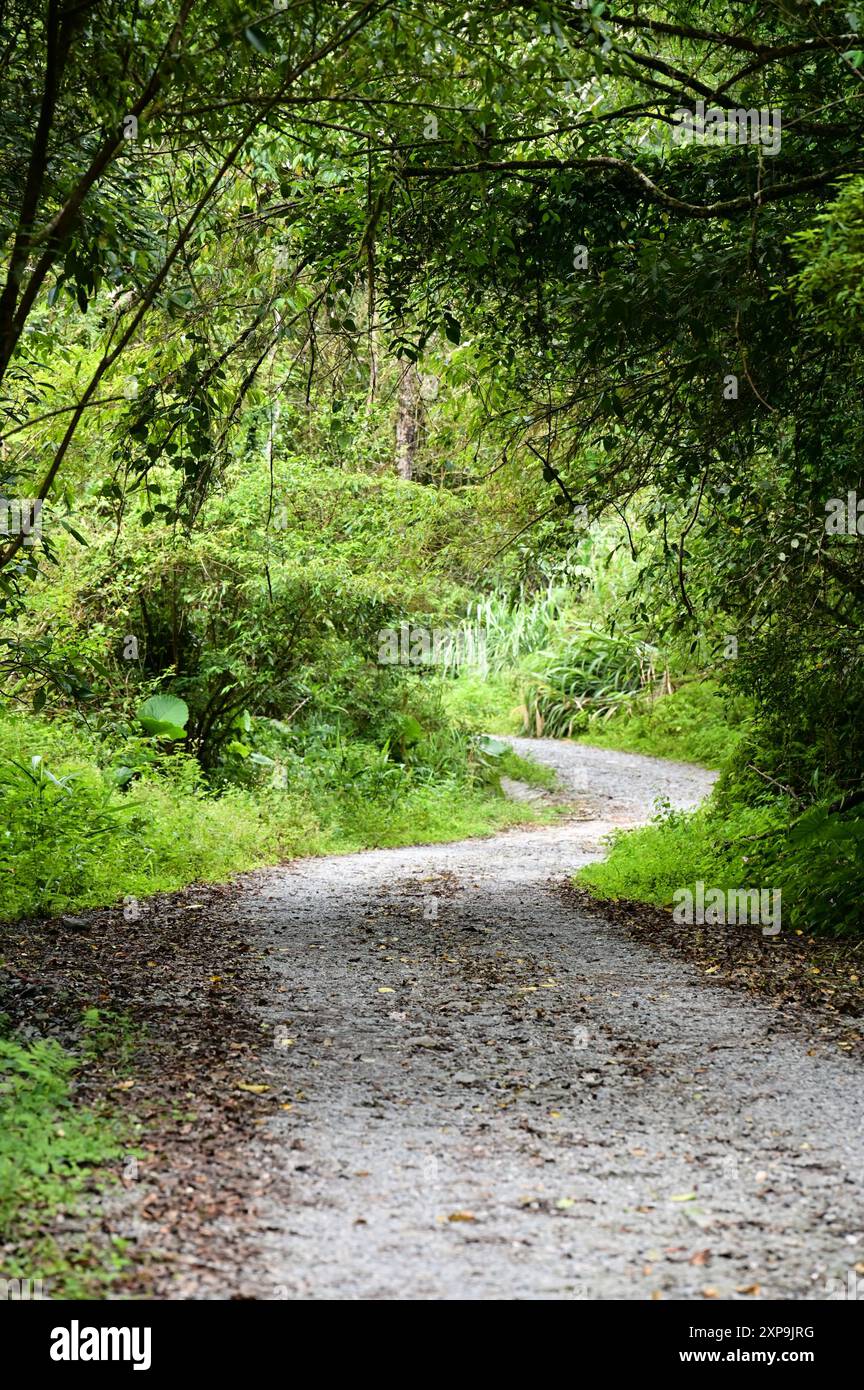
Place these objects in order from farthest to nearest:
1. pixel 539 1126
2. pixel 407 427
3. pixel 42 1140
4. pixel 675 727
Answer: pixel 675 727
pixel 407 427
pixel 539 1126
pixel 42 1140

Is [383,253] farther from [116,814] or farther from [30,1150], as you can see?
[30,1150]

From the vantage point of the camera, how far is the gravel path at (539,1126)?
3.10 m

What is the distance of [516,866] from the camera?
11.1 m

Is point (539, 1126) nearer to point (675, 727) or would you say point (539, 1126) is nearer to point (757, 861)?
point (757, 861)

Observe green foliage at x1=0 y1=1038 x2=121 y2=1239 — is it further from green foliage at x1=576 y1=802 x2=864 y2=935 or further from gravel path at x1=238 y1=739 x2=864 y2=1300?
green foliage at x1=576 y1=802 x2=864 y2=935

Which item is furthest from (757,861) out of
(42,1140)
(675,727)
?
(675,727)

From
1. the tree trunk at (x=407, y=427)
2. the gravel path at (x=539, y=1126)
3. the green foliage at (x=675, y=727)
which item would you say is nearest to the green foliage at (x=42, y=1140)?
the gravel path at (x=539, y=1126)

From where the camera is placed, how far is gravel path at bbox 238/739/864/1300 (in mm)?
3100

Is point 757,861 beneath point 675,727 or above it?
above

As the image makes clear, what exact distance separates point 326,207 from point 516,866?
627cm

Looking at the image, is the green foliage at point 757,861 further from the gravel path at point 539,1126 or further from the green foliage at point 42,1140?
the green foliage at point 42,1140

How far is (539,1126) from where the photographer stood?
4.22 m

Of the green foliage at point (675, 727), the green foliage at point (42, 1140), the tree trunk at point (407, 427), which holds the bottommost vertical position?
the green foliage at point (675, 727)
